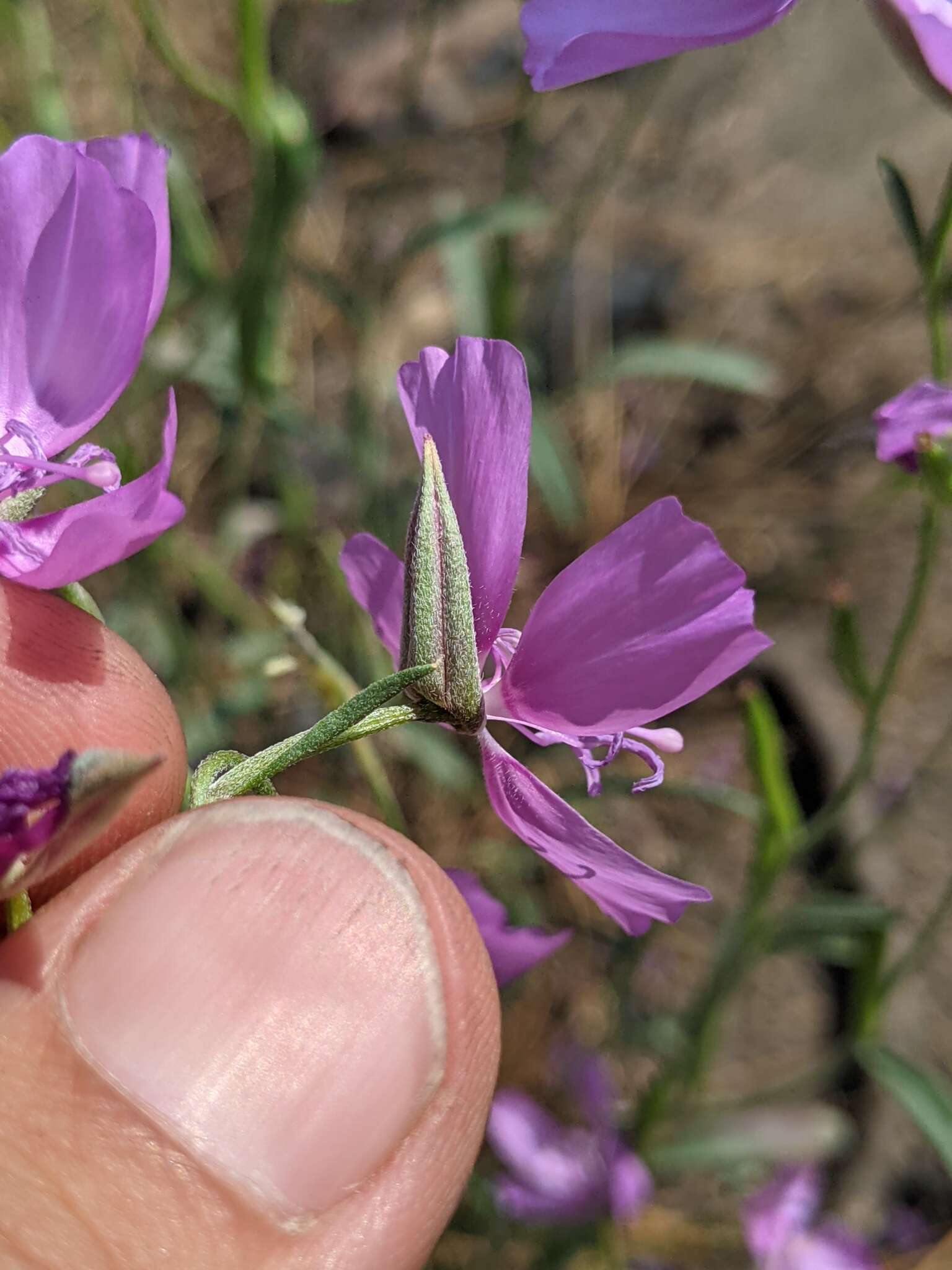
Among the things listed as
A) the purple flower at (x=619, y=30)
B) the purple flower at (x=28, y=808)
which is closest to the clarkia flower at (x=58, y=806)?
the purple flower at (x=28, y=808)

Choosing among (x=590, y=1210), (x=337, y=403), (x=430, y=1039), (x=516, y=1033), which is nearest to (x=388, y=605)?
(x=430, y=1039)

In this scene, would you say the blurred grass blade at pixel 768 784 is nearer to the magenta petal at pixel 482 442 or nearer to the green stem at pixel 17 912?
the magenta petal at pixel 482 442

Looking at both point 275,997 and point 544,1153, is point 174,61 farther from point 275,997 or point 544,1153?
point 544,1153

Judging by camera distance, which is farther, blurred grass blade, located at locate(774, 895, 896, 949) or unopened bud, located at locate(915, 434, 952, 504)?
blurred grass blade, located at locate(774, 895, 896, 949)

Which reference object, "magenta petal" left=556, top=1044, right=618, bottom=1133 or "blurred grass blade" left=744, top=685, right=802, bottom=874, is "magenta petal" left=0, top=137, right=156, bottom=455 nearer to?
"blurred grass blade" left=744, top=685, right=802, bottom=874

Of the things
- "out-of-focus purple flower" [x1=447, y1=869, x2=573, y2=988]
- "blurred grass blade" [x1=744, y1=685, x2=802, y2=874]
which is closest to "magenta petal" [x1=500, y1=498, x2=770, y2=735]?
"out-of-focus purple flower" [x1=447, y1=869, x2=573, y2=988]

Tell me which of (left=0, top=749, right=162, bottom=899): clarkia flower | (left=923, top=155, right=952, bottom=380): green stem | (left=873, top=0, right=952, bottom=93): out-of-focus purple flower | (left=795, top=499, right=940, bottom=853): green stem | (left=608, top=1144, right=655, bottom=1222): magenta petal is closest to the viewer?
(left=0, top=749, right=162, bottom=899): clarkia flower
